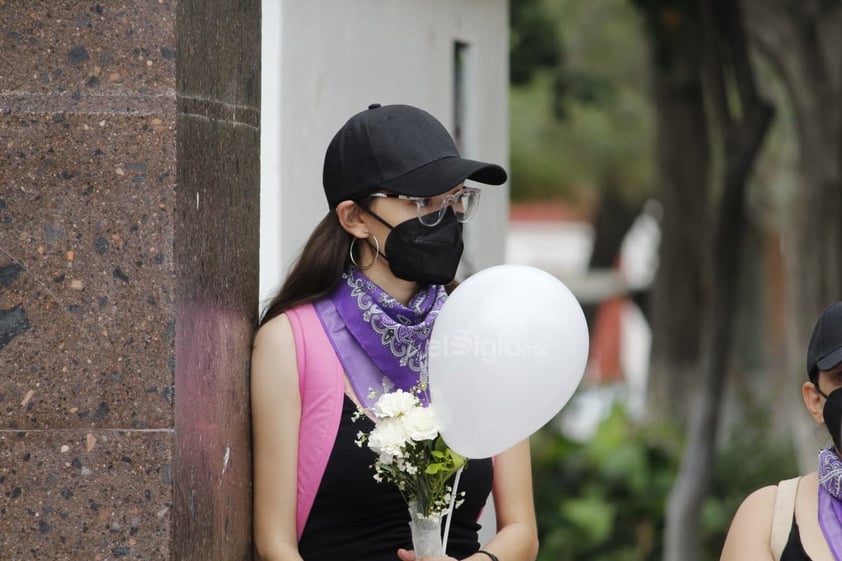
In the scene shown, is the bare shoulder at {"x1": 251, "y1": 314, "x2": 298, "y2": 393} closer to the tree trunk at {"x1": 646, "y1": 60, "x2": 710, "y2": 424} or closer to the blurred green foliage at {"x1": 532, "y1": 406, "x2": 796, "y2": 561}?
the blurred green foliage at {"x1": 532, "y1": 406, "x2": 796, "y2": 561}

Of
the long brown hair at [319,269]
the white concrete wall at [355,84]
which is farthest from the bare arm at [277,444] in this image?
the white concrete wall at [355,84]

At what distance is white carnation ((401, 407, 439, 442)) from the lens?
9.68ft

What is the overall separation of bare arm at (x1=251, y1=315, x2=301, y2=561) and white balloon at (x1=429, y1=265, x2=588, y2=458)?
335 millimetres

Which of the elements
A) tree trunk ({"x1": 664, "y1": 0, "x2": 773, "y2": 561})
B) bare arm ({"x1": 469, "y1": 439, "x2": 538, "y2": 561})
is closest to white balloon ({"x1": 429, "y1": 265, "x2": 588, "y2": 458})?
bare arm ({"x1": 469, "y1": 439, "x2": 538, "y2": 561})

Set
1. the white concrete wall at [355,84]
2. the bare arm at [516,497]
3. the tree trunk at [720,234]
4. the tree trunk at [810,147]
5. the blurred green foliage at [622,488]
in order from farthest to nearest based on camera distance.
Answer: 1. the blurred green foliage at [622,488]
2. the tree trunk at [720,234]
3. the tree trunk at [810,147]
4. the white concrete wall at [355,84]
5. the bare arm at [516,497]

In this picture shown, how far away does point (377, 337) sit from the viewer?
10.5 ft

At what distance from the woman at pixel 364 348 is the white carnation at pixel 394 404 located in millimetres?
176

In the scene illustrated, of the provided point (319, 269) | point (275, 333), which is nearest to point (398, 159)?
point (319, 269)

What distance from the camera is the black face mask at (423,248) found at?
3201mm

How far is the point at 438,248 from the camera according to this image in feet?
10.5

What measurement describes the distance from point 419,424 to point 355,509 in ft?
1.06

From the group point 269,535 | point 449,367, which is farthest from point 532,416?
point 269,535

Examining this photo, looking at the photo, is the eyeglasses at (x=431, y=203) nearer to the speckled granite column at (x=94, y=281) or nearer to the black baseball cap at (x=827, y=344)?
the speckled granite column at (x=94, y=281)

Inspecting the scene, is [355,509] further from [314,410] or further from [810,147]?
[810,147]
